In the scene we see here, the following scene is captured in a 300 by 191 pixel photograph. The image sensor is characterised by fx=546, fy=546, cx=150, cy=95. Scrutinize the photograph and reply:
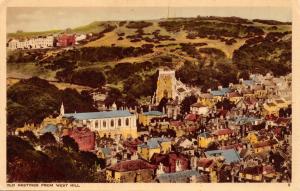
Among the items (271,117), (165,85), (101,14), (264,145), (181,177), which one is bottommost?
(181,177)

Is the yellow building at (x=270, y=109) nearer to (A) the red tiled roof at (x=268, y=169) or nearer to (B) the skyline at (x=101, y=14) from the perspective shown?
(A) the red tiled roof at (x=268, y=169)

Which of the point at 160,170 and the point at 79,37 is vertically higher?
the point at 79,37

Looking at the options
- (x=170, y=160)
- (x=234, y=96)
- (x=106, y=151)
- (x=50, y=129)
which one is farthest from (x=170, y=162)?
(x=50, y=129)

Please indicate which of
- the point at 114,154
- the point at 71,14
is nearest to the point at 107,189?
the point at 114,154

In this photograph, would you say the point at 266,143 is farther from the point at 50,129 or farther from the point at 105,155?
the point at 50,129

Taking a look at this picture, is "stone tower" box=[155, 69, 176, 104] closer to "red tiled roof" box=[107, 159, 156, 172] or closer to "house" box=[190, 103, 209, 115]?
"house" box=[190, 103, 209, 115]
